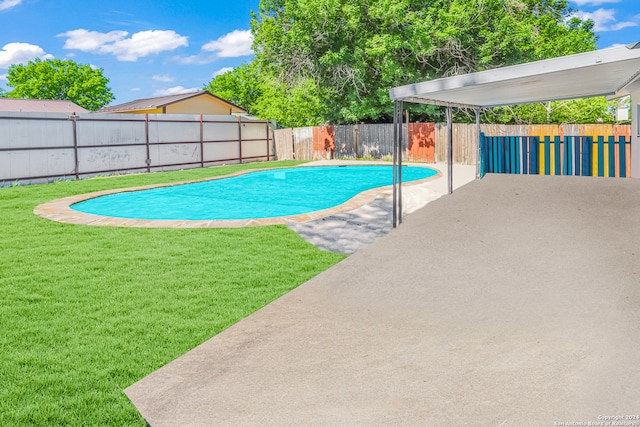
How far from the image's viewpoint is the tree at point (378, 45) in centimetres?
1956

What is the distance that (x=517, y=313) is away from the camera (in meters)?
3.95

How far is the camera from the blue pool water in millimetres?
10453

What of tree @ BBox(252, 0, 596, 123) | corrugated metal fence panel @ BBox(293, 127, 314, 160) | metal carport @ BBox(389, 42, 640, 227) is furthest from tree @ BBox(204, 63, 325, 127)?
metal carport @ BBox(389, 42, 640, 227)

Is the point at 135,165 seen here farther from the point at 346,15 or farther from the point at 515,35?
the point at 515,35

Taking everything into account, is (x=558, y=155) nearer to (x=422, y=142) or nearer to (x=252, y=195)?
(x=252, y=195)

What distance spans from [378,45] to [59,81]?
49718 mm

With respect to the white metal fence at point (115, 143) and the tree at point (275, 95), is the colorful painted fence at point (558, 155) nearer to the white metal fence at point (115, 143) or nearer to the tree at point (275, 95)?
the tree at point (275, 95)

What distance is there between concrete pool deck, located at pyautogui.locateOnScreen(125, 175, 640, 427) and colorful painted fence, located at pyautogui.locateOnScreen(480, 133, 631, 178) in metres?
5.23

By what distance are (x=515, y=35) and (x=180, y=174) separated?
13565 millimetres

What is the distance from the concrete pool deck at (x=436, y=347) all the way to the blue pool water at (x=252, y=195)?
5.30 m

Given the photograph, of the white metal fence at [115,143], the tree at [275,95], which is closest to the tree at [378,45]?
the tree at [275,95]

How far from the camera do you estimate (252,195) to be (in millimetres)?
13266

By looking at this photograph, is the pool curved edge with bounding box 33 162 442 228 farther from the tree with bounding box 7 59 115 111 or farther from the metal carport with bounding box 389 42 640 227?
the tree with bounding box 7 59 115 111

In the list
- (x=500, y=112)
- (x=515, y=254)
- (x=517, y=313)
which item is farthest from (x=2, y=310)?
(x=500, y=112)
